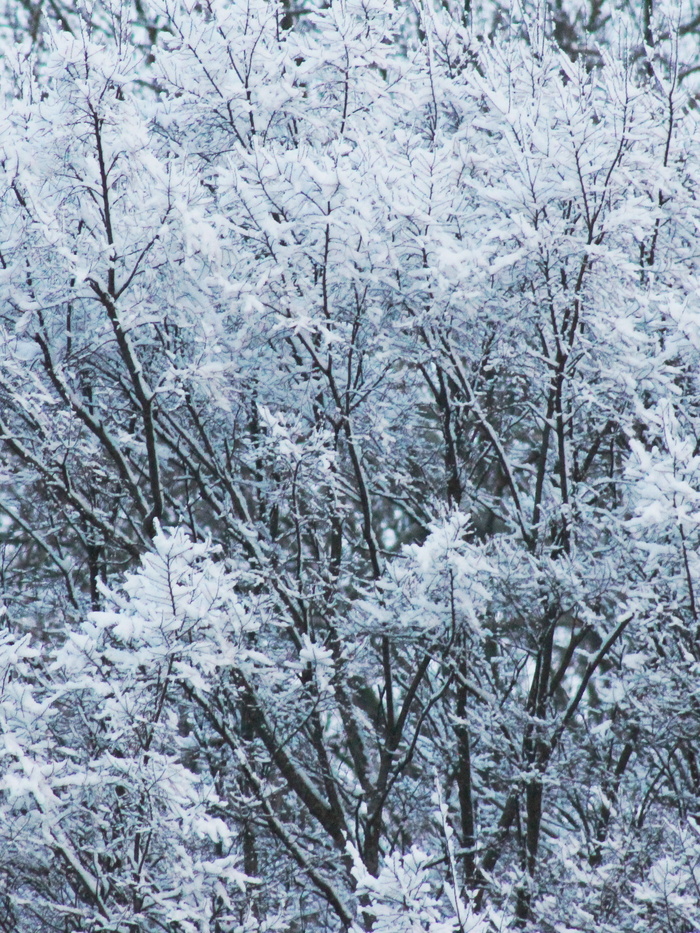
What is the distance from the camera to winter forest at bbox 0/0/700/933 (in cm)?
433

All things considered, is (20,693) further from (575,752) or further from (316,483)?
(575,752)

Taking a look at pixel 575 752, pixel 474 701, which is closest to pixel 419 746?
pixel 474 701

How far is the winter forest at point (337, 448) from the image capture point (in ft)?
14.2

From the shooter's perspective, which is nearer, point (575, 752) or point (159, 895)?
point (159, 895)

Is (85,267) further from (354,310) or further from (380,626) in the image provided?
(380,626)

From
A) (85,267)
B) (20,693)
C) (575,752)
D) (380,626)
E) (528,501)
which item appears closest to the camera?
(20,693)

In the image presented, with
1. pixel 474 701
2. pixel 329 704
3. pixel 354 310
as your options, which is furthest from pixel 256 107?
pixel 474 701

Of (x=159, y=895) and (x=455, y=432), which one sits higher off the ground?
(x=455, y=432)

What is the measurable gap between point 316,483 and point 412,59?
118 inches

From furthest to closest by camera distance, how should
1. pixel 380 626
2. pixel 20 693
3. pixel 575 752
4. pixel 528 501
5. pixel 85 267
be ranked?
pixel 528 501
pixel 575 752
pixel 380 626
pixel 85 267
pixel 20 693

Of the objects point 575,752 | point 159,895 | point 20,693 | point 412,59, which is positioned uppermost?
point 412,59

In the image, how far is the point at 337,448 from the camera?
5762 millimetres

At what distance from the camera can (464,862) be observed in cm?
598

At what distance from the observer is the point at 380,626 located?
494cm
